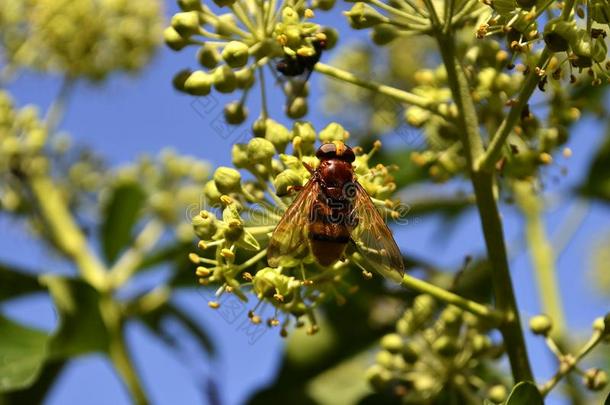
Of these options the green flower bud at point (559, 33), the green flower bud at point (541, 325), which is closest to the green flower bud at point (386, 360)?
the green flower bud at point (541, 325)

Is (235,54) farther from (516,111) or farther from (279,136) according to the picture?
(516,111)

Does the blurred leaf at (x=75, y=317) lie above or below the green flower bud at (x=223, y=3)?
below

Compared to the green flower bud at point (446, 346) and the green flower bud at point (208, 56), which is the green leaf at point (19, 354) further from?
the green flower bud at point (446, 346)

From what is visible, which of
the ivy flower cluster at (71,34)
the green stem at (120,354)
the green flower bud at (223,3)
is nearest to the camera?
the green flower bud at (223,3)

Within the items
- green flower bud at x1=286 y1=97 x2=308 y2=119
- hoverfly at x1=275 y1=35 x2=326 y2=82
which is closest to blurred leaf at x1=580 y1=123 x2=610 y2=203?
green flower bud at x1=286 y1=97 x2=308 y2=119

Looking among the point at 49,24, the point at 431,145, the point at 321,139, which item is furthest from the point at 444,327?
the point at 49,24

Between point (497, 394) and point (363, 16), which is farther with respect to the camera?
point (497, 394)

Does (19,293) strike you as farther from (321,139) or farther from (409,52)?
(409,52)

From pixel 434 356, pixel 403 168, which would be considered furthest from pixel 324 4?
pixel 403 168
